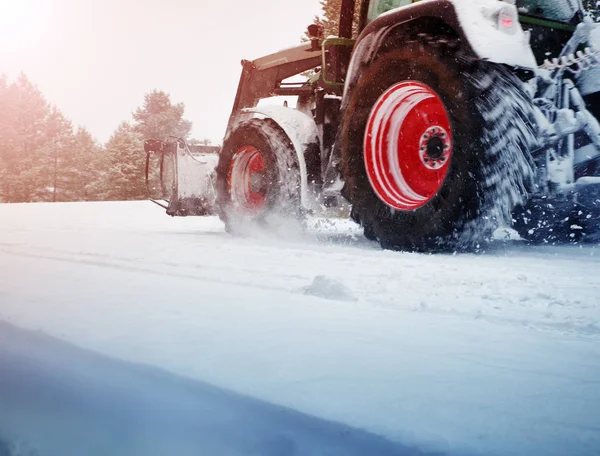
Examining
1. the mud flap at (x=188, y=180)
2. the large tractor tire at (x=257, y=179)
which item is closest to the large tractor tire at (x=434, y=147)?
the large tractor tire at (x=257, y=179)

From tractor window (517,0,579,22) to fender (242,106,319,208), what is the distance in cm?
188

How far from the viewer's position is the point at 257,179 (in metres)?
4.97

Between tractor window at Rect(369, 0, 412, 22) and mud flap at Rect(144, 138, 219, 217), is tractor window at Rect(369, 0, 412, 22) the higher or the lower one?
the higher one

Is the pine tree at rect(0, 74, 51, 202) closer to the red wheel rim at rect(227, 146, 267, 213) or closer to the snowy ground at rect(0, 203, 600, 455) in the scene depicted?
the red wheel rim at rect(227, 146, 267, 213)

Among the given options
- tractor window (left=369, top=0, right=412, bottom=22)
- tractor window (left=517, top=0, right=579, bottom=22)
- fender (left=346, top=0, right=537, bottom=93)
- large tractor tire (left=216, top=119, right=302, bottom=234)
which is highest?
tractor window (left=369, top=0, right=412, bottom=22)

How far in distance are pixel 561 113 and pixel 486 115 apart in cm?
45

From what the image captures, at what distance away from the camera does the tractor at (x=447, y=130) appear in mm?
3031

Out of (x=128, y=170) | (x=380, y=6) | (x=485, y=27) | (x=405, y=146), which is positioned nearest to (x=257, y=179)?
(x=405, y=146)

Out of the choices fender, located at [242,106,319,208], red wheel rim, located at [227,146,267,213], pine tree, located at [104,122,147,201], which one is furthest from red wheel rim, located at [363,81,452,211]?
pine tree, located at [104,122,147,201]

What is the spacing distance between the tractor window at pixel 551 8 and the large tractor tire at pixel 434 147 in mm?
831

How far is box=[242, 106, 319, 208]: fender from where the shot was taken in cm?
450

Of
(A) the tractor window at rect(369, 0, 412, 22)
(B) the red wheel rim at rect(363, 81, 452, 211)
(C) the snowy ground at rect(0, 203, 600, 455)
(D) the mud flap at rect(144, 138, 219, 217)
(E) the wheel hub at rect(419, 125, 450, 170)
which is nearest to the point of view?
(C) the snowy ground at rect(0, 203, 600, 455)

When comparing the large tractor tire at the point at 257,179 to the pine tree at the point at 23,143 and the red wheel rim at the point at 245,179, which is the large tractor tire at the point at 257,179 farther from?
the pine tree at the point at 23,143

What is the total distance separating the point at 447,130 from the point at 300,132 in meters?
1.49
